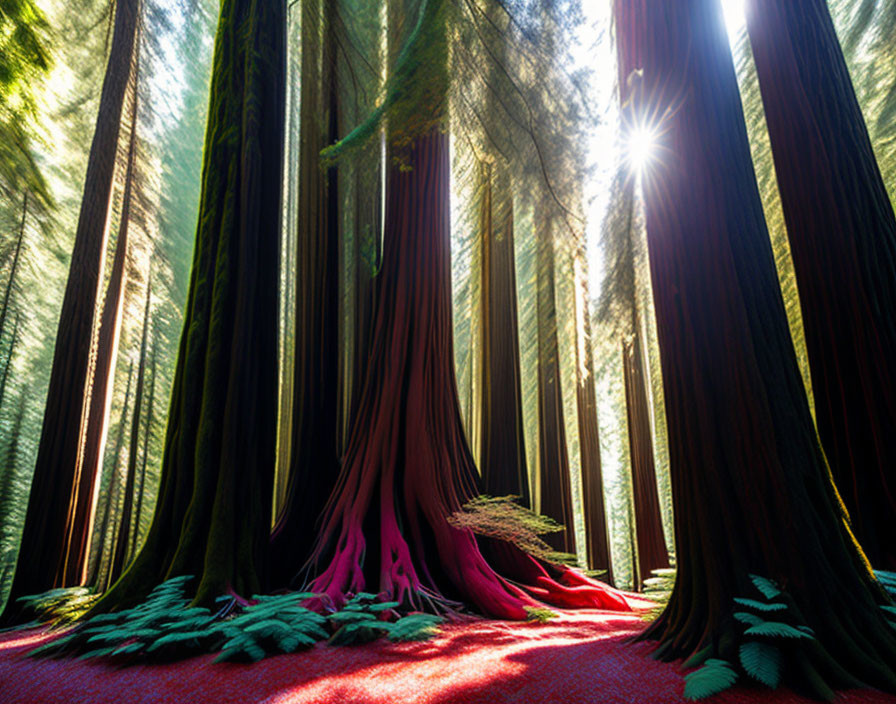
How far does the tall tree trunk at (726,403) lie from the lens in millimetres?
1703

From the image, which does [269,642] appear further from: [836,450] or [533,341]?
[533,341]

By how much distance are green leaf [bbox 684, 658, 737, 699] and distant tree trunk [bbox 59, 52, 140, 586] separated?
5649 mm

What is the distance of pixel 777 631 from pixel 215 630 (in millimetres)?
2336

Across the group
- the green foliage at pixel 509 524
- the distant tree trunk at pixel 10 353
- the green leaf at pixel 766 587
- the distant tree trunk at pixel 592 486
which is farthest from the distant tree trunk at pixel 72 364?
the distant tree trunk at pixel 10 353

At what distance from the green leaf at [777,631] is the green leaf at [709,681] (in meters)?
0.14

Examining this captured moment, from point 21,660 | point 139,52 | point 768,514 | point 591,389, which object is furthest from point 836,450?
point 139,52

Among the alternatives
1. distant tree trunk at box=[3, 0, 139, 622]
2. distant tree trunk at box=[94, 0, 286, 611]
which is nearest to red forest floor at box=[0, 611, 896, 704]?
distant tree trunk at box=[94, 0, 286, 611]

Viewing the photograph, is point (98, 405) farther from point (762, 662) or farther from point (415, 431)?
point (762, 662)

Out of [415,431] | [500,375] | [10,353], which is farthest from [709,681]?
[10,353]

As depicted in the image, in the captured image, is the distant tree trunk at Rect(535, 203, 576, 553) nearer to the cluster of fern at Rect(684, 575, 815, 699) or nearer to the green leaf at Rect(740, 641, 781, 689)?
the cluster of fern at Rect(684, 575, 815, 699)

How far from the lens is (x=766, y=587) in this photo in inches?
67.0

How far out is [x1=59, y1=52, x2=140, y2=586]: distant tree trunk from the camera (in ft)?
16.1

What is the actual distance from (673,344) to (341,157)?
A: 9.29 feet

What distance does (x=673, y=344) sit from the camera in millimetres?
2244
